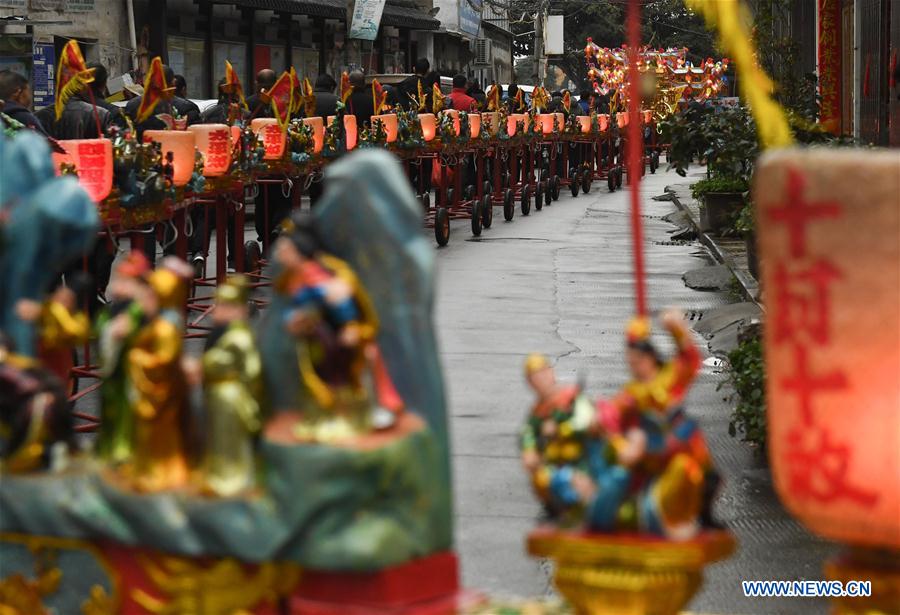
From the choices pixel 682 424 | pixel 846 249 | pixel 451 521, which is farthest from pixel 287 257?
pixel 846 249

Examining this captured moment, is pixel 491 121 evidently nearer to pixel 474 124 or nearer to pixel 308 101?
pixel 474 124

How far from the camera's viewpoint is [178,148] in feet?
32.0

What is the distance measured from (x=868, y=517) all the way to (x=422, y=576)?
0.70 m

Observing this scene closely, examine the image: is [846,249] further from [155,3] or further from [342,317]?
[155,3]

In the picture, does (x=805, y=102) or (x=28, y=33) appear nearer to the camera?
(x=805, y=102)

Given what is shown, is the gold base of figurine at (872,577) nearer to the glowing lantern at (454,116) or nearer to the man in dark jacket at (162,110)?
the man in dark jacket at (162,110)

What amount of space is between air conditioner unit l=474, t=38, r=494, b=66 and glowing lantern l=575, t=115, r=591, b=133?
80.4 ft

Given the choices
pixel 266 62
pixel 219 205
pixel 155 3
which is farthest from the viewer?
pixel 266 62

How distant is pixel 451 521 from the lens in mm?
2578

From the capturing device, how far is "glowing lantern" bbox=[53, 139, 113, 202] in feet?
27.0

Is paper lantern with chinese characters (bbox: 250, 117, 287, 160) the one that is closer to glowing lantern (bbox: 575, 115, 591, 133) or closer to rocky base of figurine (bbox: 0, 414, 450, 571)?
rocky base of figurine (bbox: 0, 414, 450, 571)

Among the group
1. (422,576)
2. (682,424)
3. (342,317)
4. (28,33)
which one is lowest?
(422,576)

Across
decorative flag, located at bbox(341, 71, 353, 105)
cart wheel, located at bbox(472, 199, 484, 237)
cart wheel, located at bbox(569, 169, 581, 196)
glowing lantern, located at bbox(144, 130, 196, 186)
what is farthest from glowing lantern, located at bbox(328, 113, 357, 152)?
cart wheel, located at bbox(569, 169, 581, 196)

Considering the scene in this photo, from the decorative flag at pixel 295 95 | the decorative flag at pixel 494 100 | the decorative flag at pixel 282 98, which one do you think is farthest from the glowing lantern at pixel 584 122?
the decorative flag at pixel 282 98
